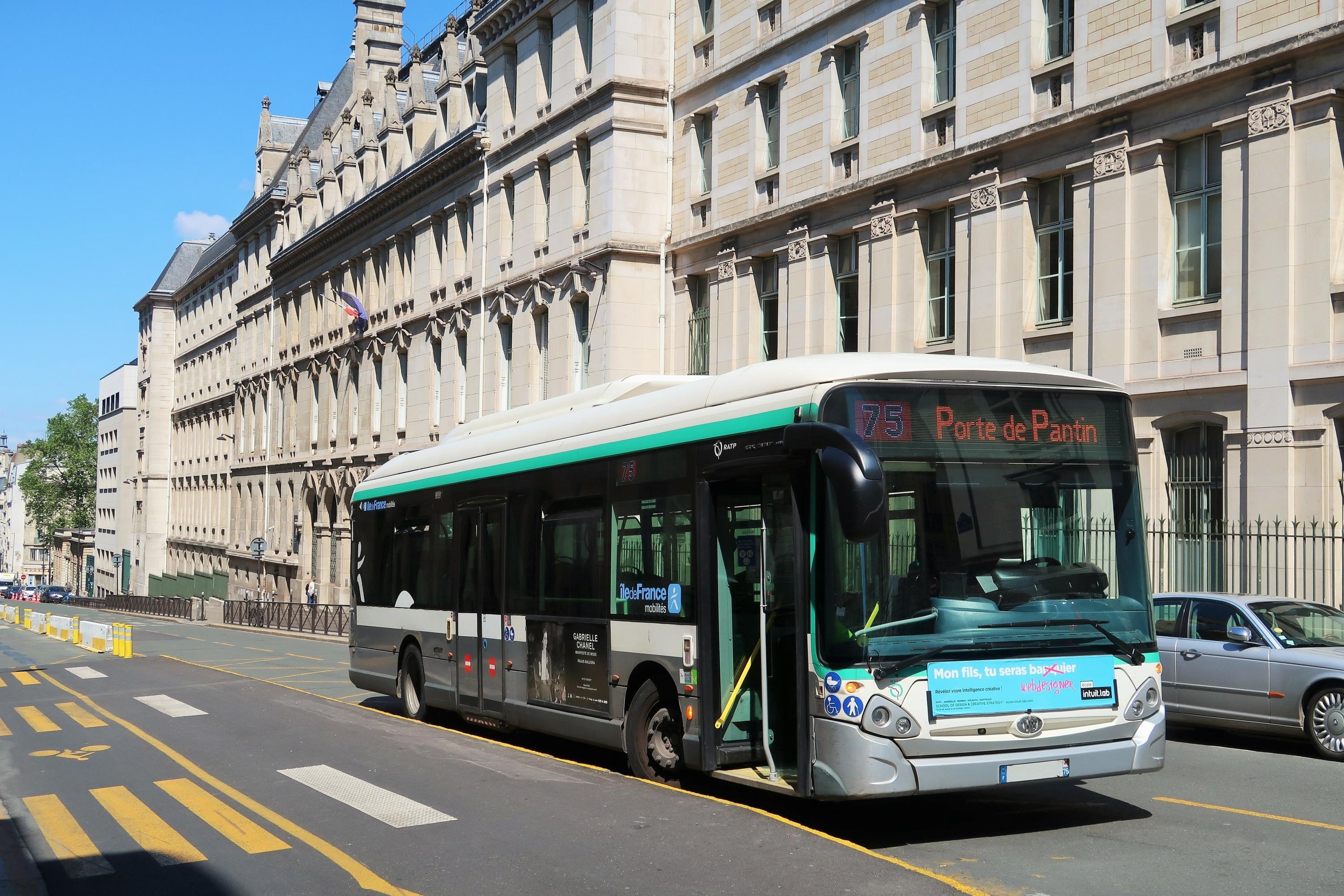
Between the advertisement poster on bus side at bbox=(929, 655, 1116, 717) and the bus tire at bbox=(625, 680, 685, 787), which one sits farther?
the bus tire at bbox=(625, 680, 685, 787)

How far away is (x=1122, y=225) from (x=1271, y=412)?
3979mm

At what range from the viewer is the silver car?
13.5m

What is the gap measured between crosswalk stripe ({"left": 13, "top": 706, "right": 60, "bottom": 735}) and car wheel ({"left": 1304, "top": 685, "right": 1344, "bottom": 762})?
1442cm

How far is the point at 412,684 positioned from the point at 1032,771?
425 inches

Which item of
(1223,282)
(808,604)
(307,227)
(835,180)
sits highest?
(307,227)

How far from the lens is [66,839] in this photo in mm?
10180

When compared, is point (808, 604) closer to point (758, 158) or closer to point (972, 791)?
point (972, 791)

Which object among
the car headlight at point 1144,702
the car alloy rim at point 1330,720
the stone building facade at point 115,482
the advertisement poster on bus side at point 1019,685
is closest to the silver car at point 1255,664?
the car alloy rim at point 1330,720

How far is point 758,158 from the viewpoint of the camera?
101 feet

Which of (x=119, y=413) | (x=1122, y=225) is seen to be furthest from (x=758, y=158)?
(x=119, y=413)

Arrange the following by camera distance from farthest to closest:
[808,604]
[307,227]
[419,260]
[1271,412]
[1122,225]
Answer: [307,227] < [419,260] < [1122,225] < [1271,412] < [808,604]

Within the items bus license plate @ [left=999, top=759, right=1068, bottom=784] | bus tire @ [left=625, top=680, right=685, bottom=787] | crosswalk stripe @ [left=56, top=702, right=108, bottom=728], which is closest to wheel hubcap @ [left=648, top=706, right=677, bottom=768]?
bus tire @ [left=625, top=680, right=685, bottom=787]

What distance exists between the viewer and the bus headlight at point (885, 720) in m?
8.91

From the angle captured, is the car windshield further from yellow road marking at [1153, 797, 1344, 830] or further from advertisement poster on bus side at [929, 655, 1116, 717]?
advertisement poster on bus side at [929, 655, 1116, 717]
